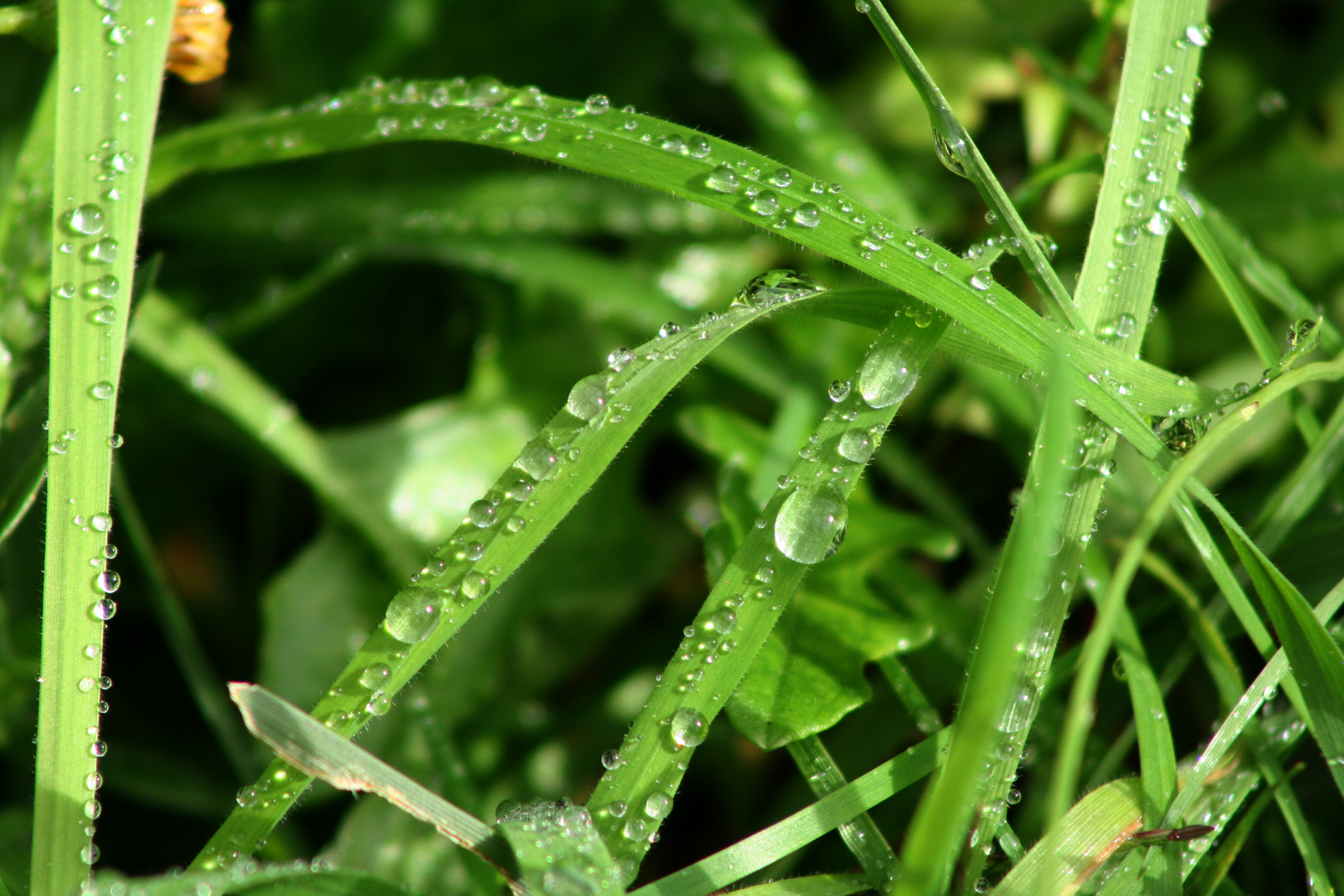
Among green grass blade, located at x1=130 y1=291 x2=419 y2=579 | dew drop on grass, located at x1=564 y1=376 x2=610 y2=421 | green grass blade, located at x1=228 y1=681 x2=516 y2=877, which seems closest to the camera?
green grass blade, located at x1=228 y1=681 x2=516 y2=877

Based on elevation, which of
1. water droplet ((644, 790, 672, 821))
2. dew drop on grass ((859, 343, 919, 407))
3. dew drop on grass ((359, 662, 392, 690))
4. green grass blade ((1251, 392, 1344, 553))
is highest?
green grass blade ((1251, 392, 1344, 553))

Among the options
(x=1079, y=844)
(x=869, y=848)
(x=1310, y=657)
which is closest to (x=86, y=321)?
(x=869, y=848)

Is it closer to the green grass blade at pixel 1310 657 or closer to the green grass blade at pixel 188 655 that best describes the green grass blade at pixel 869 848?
the green grass blade at pixel 1310 657

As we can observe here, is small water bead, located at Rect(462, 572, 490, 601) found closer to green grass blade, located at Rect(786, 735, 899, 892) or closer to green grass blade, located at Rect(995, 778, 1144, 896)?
green grass blade, located at Rect(786, 735, 899, 892)

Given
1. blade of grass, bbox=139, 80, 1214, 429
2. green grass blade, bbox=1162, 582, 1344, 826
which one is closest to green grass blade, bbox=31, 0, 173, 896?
blade of grass, bbox=139, 80, 1214, 429

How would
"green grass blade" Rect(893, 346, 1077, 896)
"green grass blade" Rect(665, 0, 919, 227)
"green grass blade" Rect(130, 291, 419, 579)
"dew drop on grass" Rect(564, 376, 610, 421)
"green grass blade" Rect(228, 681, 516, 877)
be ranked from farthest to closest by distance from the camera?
"green grass blade" Rect(665, 0, 919, 227) < "green grass blade" Rect(130, 291, 419, 579) < "dew drop on grass" Rect(564, 376, 610, 421) < "green grass blade" Rect(228, 681, 516, 877) < "green grass blade" Rect(893, 346, 1077, 896)

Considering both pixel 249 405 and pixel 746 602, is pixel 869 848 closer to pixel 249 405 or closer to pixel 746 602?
pixel 746 602

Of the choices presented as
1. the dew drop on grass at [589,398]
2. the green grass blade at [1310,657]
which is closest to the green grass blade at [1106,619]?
the green grass blade at [1310,657]
